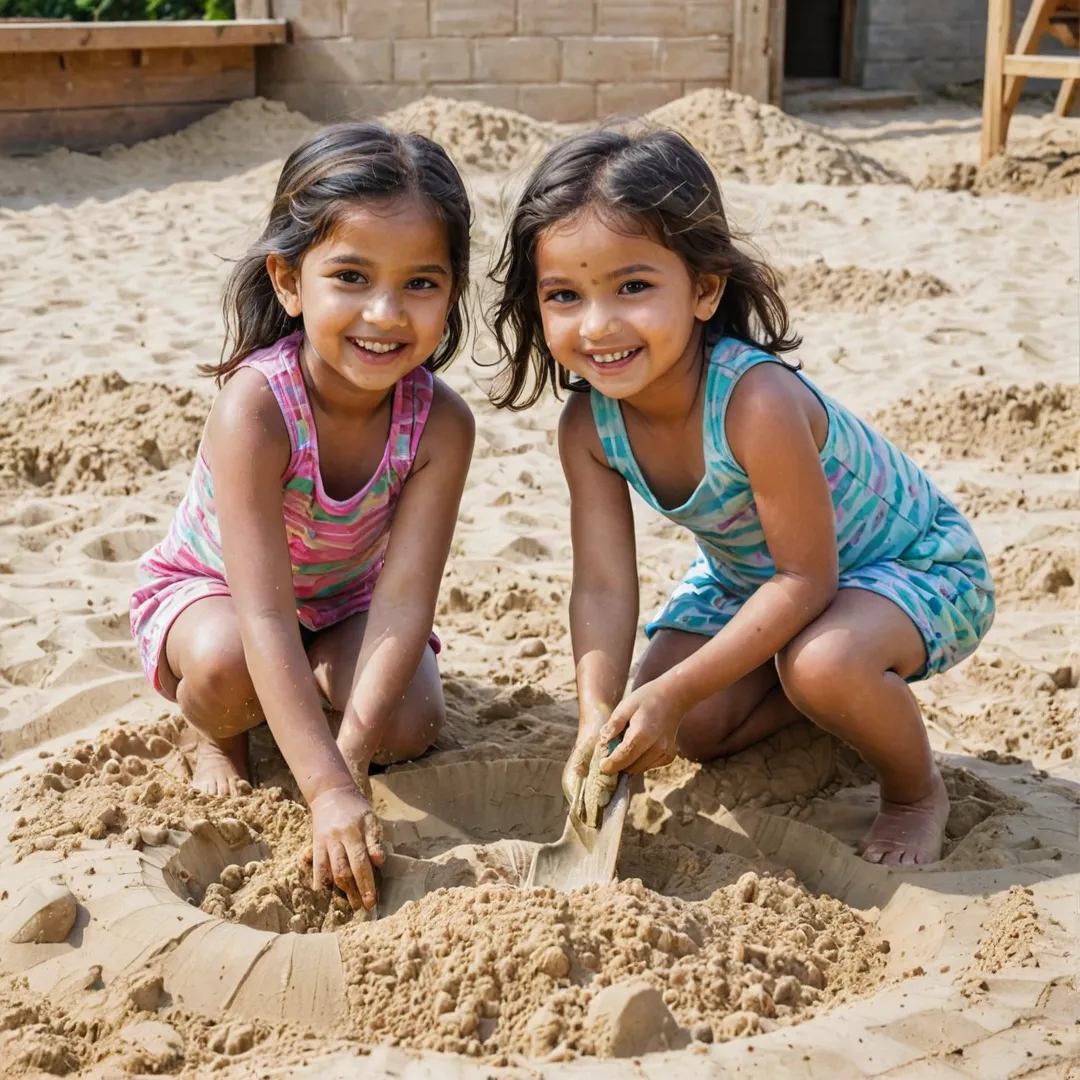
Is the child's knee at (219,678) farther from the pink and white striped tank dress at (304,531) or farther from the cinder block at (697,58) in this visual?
the cinder block at (697,58)

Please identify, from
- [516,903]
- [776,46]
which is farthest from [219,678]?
[776,46]

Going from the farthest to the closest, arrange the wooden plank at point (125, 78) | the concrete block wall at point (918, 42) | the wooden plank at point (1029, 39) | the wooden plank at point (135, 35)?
the concrete block wall at point (918, 42) < the wooden plank at point (1029, 39) < the wooden plank at point (125, 78) < the wooden plank at point (135, 35)

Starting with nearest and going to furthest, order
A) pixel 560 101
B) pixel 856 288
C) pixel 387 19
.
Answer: pixel 856 288
pixel 387 19
pixel 560 101

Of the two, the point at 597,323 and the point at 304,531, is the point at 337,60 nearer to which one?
the point at 304,531

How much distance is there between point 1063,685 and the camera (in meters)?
2.85

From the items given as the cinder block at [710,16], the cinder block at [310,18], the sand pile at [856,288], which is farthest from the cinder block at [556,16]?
the sand pile at [856,288]

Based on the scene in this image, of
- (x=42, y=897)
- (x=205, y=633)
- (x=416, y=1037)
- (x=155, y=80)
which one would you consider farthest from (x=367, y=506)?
(x=155, y=80)

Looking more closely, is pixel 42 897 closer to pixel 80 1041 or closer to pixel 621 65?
pixel 80 1041

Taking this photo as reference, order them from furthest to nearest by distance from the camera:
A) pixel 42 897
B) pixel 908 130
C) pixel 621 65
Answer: pixel 908 130 < pixel 621 65 < pixel 42 897

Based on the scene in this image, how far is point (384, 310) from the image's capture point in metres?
2.24

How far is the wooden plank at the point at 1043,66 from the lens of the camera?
302 inches

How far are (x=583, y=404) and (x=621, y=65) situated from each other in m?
7.47

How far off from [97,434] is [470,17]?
6.06m

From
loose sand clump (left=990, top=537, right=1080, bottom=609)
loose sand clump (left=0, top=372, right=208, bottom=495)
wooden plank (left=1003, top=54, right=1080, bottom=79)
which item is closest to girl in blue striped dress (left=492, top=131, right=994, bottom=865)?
loose sand clump (left=990, top=537, right=1080, bottom=609)
